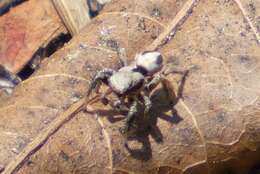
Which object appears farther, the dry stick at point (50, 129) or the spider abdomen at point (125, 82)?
the spider abdomen at point (125, 82)

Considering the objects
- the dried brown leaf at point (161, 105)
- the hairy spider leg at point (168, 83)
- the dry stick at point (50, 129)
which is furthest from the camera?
the hairy spider leg at point (168, 83)

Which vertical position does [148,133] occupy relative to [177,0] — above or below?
below

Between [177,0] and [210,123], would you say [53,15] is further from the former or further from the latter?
[210,123]

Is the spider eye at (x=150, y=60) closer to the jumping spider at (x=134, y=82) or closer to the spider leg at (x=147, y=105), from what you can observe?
the jumping spider at (x=134, y=82)

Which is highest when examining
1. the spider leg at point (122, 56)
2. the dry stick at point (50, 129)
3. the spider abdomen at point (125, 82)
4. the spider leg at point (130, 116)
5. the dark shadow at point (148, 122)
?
the spider leg at point (122, 56)

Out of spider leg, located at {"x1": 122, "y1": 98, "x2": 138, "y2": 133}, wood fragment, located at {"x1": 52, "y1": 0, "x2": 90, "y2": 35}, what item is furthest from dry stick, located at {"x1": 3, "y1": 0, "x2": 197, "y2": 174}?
wood fragment, located at {"x1": 52, "y1": 0, "x2": 90, "y2": 35}

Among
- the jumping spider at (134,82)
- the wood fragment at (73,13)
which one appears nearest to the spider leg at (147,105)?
the jumping spider at (134,82)

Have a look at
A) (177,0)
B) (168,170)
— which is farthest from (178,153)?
(177,0)
